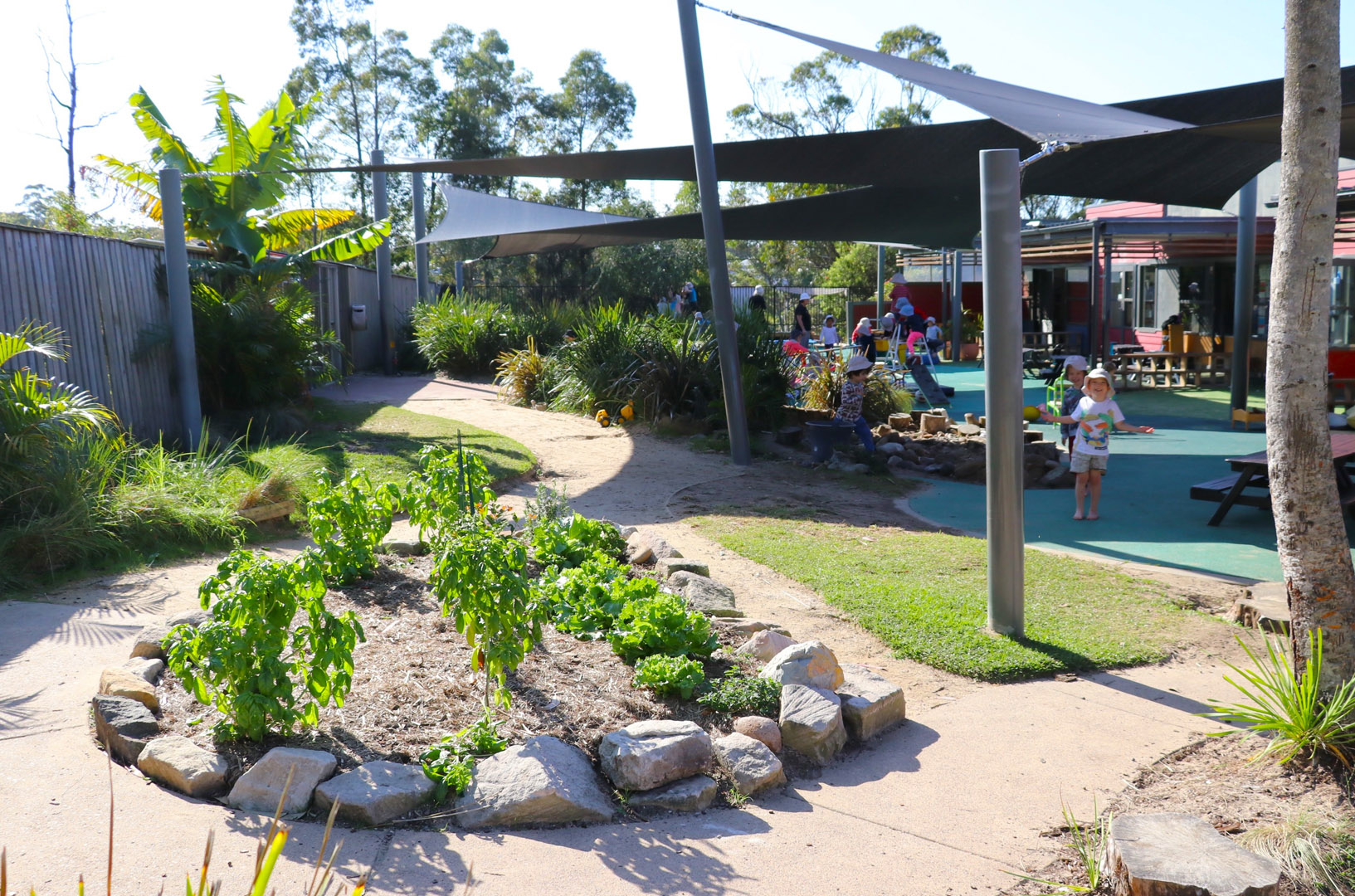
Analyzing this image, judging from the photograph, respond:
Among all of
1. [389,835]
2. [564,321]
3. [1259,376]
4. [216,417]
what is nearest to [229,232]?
[216,417]

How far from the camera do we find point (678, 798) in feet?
10.7

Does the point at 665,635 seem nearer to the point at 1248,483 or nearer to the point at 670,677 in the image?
the point at 670,677

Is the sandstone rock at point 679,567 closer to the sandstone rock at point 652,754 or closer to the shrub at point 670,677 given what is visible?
the shrub at point 670,677

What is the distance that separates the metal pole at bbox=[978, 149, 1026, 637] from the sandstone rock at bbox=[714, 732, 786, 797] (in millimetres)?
1906

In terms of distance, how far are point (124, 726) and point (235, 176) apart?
9.22m

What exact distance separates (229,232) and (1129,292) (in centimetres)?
2018

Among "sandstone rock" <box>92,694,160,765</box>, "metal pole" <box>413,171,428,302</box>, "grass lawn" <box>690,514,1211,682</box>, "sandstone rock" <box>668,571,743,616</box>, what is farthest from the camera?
"metal pole" <box>413,171,428,302</box>

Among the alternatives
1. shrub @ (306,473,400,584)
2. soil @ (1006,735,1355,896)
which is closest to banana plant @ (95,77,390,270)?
shrub @ (306,473,400,584)

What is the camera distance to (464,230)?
13391 mm

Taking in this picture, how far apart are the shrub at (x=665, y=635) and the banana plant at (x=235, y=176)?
8.51 metres

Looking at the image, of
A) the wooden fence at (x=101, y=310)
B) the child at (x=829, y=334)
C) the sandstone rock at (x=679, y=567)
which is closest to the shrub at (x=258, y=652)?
the sandstone rock at (x=679, y=567)

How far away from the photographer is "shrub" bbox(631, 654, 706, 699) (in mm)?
3963

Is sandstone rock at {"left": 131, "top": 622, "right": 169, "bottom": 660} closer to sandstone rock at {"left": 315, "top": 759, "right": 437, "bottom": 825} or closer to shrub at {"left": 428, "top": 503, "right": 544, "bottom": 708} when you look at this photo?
shrub at {"left": 428, "top": 503, "right": 544, "bottom": 708}

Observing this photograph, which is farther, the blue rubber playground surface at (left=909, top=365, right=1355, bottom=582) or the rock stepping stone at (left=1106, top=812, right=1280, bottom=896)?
the blue rubber playground surface at (left=909, top=365, right=1355, bottom=582)
